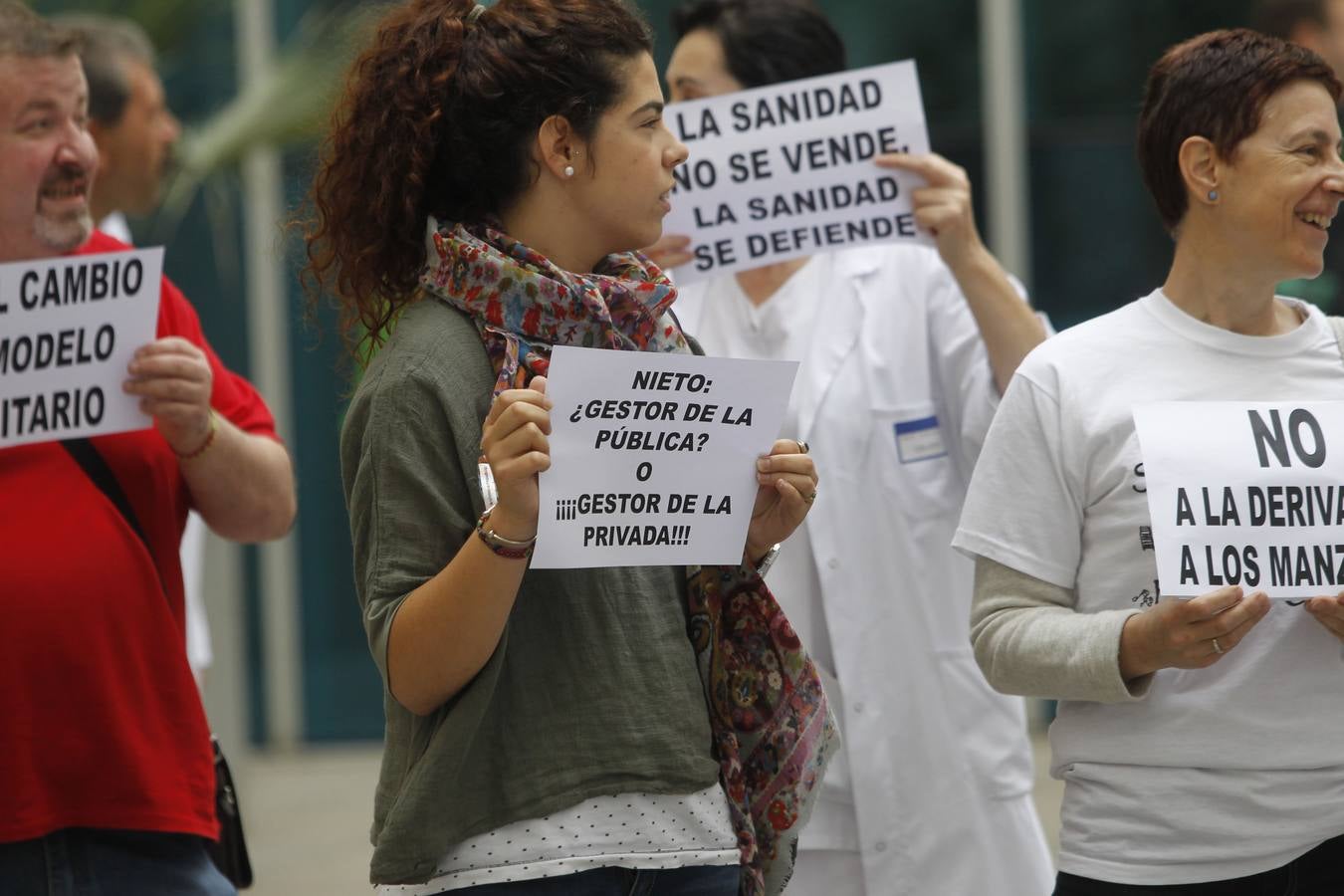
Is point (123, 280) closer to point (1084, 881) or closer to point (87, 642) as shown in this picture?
point (87, 642)

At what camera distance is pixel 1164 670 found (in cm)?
287

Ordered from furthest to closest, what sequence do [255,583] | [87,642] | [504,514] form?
1. [255,583]
2. [87,642]
3. [504,514]

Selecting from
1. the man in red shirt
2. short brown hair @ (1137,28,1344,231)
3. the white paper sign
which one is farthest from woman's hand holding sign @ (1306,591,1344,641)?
the man in red shirt

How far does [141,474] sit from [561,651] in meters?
1.02

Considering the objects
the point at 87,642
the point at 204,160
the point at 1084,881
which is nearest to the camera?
the point at 1084,881

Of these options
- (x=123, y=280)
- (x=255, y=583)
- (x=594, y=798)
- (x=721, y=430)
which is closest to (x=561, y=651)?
(x=594, y=798)

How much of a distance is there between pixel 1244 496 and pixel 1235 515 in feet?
0.11

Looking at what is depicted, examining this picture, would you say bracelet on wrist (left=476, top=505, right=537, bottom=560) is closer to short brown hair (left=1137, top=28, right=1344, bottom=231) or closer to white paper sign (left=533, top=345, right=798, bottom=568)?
white paper sign (left=533, top=345, right=798, bottom=568)

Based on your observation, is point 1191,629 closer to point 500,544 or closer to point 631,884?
point 631,884

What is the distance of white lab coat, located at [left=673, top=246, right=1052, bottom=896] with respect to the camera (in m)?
3.61

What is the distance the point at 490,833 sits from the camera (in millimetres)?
2541

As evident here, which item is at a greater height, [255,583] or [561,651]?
[255,583]

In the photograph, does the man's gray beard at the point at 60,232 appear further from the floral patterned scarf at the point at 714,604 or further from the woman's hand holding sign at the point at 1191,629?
the woman's hand holding sign at the point at 1191,629

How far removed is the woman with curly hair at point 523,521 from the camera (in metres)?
2.51
